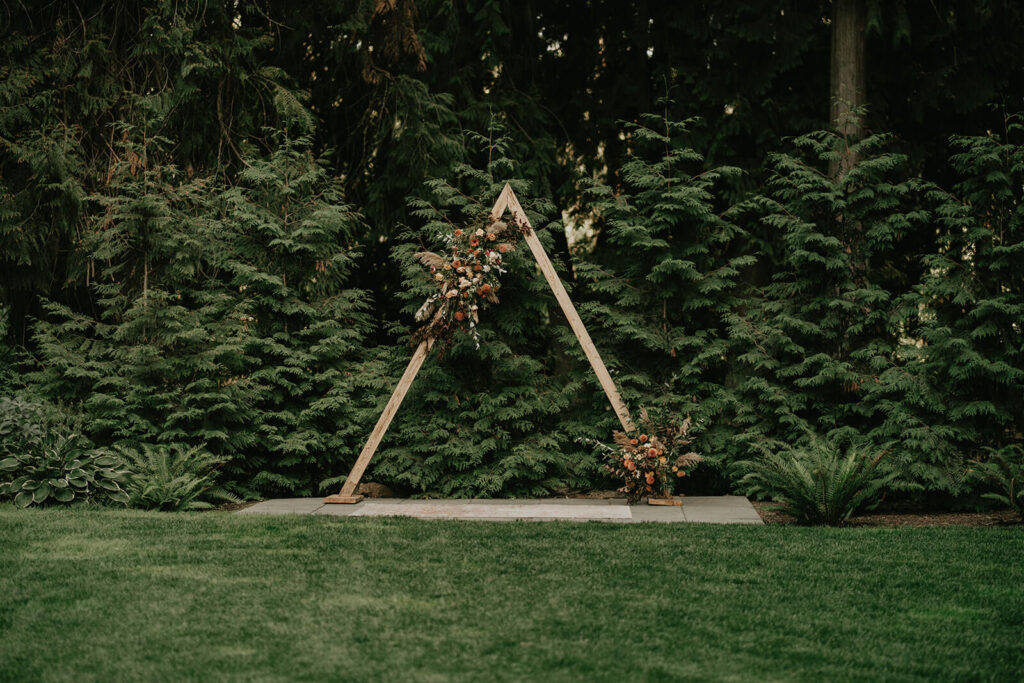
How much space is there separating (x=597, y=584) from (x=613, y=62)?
7564mm

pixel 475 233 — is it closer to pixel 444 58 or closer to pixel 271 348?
pixel 271 348

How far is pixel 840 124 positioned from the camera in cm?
860

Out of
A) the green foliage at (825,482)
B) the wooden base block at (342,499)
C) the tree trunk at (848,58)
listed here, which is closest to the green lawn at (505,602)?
the green foliage at (825,482)

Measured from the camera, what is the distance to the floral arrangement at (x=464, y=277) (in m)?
7.70

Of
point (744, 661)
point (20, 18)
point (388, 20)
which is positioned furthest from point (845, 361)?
point (20, 18)

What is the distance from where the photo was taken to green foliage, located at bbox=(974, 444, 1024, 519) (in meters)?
6.62

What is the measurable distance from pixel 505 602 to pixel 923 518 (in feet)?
14.3

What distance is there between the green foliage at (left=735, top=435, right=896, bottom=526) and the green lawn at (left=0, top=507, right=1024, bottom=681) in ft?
1.06

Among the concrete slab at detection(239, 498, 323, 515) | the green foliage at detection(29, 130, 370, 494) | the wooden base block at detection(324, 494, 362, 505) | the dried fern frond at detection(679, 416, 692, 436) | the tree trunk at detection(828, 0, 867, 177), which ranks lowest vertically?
the concrete slab at detection(239, 498, 323, 515)

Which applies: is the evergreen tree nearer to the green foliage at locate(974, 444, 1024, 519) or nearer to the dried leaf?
the dried leaf

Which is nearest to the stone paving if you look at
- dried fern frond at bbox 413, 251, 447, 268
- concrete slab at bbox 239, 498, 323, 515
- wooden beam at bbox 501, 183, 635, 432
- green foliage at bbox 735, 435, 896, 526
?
concrete slab at bbox 239, 498, 323, 515

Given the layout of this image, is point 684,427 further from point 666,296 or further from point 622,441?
point 666,296

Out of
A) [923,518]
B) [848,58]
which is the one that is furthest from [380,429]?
[848,58]

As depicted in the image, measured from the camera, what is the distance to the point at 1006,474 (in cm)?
684
